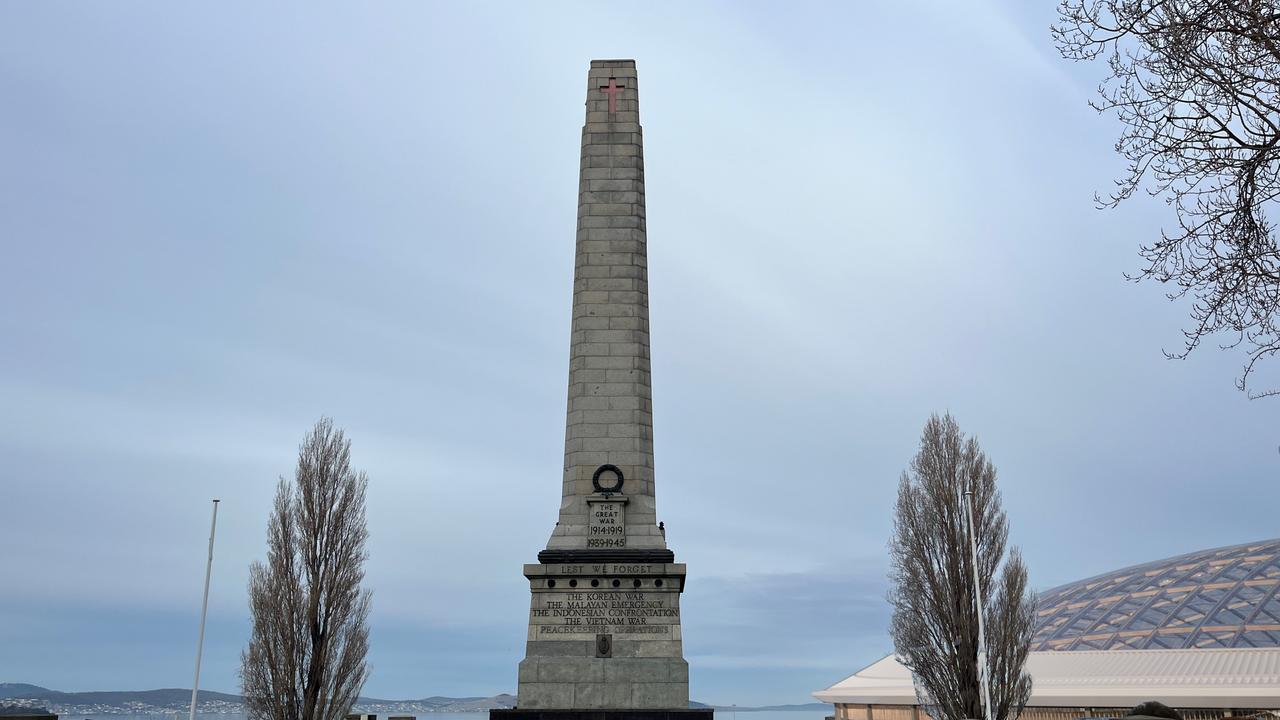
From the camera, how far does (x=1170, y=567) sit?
44.0m

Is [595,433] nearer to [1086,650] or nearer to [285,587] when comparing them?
[285,587]

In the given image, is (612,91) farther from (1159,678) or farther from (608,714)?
(1159,678)

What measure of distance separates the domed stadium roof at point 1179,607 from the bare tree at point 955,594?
9.61 metres

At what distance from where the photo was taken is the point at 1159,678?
33000 millimetres

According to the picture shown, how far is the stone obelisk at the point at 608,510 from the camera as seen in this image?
21094mm

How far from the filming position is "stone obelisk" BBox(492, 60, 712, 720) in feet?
69.2

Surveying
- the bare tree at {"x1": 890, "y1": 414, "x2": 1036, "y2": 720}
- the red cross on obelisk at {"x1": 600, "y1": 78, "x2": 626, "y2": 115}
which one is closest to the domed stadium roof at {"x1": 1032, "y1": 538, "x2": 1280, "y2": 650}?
the bare tree at {"x1": 890, "y1": 414, "x2": 1036, "y2": 720}

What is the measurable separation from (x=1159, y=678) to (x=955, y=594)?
9.26 metres

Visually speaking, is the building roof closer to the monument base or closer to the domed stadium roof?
the domed stadium roof

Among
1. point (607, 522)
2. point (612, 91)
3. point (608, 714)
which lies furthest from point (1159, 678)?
point (612, 91)

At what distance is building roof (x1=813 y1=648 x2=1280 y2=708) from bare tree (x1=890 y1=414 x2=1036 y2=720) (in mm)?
5089

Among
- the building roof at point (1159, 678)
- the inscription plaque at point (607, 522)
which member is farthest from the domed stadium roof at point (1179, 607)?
the inscription plaque at point (607, 522)

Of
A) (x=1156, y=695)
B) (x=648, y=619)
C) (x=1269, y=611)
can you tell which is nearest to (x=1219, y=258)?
(x=648, y=619)

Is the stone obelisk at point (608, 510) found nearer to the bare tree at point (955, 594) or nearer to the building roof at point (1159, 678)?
the bare tree at point (955, 594)
